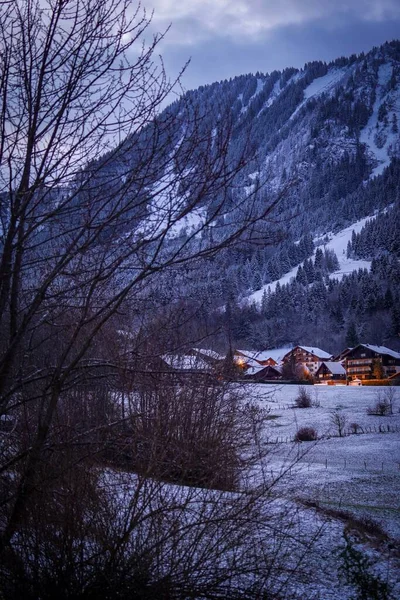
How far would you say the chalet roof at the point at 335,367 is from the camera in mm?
70375

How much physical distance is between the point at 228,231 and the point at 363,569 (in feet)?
9.84

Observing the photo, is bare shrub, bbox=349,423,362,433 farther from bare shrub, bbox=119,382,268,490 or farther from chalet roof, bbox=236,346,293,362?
bare shrub, bbox=119,382,268,490

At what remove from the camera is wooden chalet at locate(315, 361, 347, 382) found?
231ft

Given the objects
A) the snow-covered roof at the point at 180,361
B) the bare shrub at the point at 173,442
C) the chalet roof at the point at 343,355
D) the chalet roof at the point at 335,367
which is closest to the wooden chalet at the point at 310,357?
the chalet roof at the point at 335,367

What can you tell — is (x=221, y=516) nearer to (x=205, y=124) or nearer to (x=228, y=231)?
(x=228, y=231)

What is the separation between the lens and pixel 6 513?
3.21 meters

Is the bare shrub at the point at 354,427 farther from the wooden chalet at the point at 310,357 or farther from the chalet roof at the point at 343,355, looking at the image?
the chalet roof at the point at 343,355

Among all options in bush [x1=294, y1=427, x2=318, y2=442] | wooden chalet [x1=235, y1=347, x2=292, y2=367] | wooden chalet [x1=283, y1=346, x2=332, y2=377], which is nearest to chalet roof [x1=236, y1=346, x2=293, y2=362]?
wooden chalet [x1=235, y1=347, x2=292, y2=367]

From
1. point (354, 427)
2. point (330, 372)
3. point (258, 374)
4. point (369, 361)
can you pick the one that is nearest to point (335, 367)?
point (330, 372)

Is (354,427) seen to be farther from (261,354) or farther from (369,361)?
(369,361)

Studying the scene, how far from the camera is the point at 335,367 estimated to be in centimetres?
7119

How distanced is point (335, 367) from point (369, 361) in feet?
14.6

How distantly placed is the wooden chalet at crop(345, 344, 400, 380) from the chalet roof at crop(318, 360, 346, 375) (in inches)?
30.7

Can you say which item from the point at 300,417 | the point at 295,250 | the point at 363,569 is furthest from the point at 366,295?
the point at 363,569
